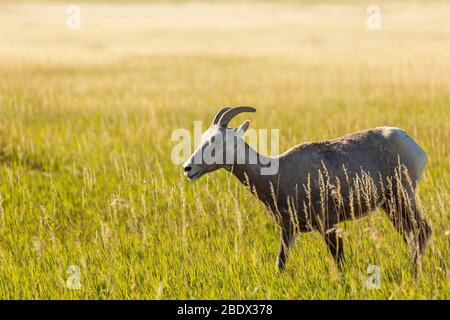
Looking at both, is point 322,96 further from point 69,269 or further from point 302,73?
point 69,269

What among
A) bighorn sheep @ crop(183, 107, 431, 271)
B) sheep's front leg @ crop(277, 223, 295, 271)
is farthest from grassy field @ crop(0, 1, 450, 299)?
bighorn sheep @ crop(183, 107, 431, 271)

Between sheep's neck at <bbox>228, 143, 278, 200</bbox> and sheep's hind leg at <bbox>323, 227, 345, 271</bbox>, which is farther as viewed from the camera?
sheep's neck at <bbox>228, 143, 278, 200</bbox>

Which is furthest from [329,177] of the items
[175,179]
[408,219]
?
[175,179]

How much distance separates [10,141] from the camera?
12.0m

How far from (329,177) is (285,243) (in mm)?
769

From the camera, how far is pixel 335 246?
657cm

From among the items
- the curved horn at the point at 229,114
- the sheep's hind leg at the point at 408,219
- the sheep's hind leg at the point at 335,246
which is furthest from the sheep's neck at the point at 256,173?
the sheep's hind leg at the point at 408,219

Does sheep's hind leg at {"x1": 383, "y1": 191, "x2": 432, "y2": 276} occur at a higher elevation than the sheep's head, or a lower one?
lower

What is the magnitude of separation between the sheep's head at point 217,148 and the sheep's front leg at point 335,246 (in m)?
1.10

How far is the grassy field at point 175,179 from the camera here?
20.7 ft

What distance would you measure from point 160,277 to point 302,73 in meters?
20.9

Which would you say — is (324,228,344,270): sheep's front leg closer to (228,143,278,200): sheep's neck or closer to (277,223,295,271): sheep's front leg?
(277,223,295,271): sheep's front leg

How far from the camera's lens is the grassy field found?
249 inches

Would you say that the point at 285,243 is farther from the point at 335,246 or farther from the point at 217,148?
the point at 217,148
